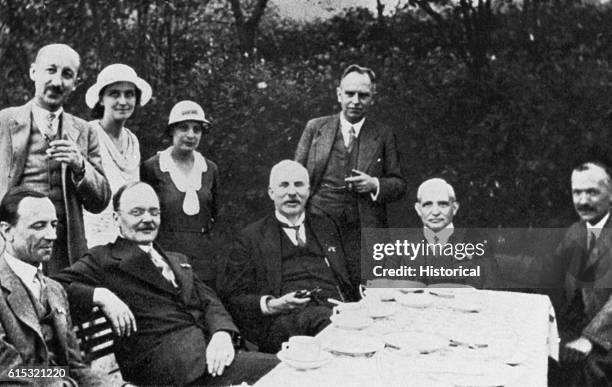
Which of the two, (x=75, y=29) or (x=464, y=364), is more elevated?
(x=75, y=29)

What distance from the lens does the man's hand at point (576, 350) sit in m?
3.70

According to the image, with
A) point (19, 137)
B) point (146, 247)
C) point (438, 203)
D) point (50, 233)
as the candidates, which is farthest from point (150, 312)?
point (438, 203)

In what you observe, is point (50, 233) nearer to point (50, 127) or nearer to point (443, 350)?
point (50, 127)

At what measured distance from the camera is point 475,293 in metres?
3.68

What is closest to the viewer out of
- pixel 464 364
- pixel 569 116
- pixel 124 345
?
pixel 464 364

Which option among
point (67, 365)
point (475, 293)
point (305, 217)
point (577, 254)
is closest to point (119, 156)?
point (305, 217)

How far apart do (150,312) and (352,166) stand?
1.33 m

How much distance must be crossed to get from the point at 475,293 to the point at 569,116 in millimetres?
1000

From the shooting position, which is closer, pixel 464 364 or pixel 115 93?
pixel 464 364

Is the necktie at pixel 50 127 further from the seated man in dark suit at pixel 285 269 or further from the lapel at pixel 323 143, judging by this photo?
the lapel at pixel 323 143

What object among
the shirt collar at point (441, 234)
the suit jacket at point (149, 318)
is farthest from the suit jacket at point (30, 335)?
the shirt collar at point (441, 234)

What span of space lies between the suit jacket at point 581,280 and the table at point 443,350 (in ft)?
0.43

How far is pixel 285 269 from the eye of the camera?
3.72 meters

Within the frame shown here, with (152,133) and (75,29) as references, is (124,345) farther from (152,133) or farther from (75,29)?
(75,29)
